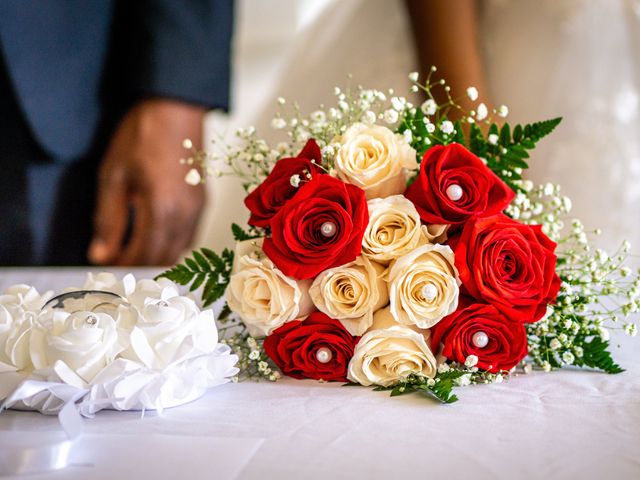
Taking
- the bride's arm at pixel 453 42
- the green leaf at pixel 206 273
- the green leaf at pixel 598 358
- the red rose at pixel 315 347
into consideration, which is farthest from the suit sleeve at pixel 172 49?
the green leaf at pixel 598 358

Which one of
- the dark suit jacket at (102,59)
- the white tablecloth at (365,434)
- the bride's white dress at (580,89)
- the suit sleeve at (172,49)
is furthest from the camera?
the suit sleeve at (172,49)

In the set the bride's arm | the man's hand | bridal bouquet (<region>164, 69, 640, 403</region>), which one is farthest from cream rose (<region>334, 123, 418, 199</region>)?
the man's hand

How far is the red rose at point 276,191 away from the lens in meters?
0.62

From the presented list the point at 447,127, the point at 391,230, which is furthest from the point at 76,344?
the point at 447,127

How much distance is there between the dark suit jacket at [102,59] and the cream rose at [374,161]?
3.55 ft

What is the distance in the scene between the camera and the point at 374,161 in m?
0.61

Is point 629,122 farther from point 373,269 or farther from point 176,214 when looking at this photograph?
point 176,214

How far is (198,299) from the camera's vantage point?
0.90m

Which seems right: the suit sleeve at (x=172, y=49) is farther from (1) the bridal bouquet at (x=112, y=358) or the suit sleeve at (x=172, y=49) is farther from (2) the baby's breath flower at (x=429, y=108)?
(1) the bridal bouquet at (x=112, y=358)

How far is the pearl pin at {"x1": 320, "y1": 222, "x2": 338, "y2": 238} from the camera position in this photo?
562 mm

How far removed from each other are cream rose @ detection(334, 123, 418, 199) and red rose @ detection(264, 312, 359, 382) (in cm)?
13

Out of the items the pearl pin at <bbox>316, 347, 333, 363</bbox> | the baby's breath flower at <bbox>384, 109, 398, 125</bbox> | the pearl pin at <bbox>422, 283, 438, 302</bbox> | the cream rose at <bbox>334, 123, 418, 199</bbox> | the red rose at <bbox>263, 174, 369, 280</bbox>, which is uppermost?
the baby's breath flower at <bbox>384, 109, 398, 125</bbox>

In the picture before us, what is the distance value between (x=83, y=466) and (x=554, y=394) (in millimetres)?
355

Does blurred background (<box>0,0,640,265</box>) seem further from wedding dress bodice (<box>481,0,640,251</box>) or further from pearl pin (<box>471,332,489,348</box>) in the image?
pearl pin (<box>471,332,489,348</box>)
